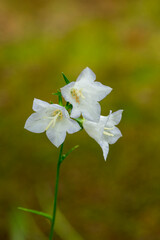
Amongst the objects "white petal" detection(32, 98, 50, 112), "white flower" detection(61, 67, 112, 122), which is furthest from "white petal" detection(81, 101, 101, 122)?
"white petal" detection(32, 98, 50, 112)


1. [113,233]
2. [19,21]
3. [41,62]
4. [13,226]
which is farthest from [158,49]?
[13,226]

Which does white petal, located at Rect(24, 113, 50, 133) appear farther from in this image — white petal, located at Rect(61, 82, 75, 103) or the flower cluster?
white petal, located at Rect(61, 82, 75, 103)

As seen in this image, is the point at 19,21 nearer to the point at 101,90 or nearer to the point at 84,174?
the point at 84,174

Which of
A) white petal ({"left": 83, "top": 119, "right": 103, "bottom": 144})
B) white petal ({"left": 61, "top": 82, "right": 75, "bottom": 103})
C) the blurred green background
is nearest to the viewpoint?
white petal ({"left": 61, "top": 82, "right": 75, "bottom": 103})

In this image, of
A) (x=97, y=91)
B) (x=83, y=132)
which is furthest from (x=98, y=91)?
(x=83, y=132)

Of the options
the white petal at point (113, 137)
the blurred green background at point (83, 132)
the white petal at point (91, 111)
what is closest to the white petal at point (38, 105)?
the white petal at point (91, 111)

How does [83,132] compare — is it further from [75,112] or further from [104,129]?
[75,112]

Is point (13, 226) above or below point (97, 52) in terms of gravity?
below
